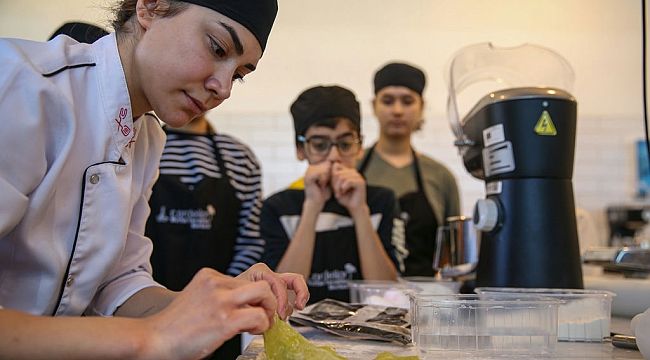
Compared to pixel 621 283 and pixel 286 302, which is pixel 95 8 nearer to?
pixel 286 302

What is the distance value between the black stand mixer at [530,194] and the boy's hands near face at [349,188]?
67 centimetres

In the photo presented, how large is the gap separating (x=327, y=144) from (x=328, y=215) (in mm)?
246

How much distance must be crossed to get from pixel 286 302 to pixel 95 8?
0.69 m

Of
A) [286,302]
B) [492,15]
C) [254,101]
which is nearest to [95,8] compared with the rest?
[286,302]

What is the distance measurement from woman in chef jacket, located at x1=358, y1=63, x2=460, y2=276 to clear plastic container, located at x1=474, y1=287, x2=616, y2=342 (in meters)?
1.48

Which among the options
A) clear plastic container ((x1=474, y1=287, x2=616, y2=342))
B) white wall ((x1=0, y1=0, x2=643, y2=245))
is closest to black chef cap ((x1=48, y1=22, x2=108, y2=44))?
clear plastic container ((x1=474, y1=287, x2=616, y2=342))

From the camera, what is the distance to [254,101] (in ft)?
14.2

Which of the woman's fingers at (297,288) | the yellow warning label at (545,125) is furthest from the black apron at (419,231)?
the woman's fingers at (297,288)

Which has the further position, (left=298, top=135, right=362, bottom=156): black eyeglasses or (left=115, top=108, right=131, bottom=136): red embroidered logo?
(left=298, top=135, right=362, bottom=156): black eyeglasses

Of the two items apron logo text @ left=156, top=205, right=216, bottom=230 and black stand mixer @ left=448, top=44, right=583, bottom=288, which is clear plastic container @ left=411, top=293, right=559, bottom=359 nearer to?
black stand mixer @ left=448, top=44, right=583, bottom=288

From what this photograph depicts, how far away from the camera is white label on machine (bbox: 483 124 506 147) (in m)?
1.35

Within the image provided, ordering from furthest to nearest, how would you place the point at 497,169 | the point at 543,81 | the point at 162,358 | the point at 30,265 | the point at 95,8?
the point at 543,81 → the point at 497,169 → the point at 95,8 → the point at 30,265 → the point at 162,358

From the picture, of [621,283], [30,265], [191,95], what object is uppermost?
[191,95]

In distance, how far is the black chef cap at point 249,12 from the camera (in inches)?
39.5
